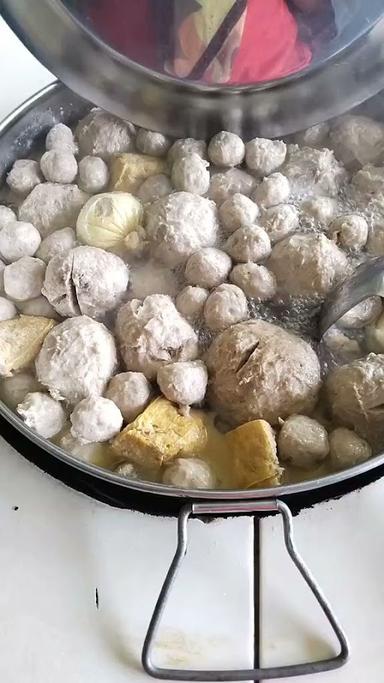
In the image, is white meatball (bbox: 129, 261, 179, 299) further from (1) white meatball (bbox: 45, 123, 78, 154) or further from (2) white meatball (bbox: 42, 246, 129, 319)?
(1) white meatball (bbox: 45, 123, 78, 154)

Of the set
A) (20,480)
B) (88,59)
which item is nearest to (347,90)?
(88,59)

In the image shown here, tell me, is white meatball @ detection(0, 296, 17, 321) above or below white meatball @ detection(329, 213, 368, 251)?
below

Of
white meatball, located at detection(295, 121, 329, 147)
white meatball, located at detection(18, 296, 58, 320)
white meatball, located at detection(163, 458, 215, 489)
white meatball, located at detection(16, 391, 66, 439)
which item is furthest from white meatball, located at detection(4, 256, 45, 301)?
white meatball, located at detection(295, 121, 329, 147)

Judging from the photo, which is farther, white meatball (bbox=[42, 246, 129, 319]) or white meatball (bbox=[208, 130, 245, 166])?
white meatball (bbox=[208, 130, 245, 166])

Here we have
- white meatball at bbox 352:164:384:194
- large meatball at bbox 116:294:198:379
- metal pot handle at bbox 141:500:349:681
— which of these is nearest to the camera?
metal pot handle at bbox 141:500:349:681

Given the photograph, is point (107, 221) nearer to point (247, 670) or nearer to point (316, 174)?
point (316, 174)

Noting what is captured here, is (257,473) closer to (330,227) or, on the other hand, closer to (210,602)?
(210,602)
